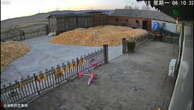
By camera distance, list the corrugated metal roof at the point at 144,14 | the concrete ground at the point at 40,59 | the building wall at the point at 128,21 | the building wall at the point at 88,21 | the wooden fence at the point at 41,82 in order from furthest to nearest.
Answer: the building wall at the point at 128,21 < the corrugated metal roof at the point at 144,14 < the building wall at the point at 88,21 < the concrete ground at the point at 40,59 < the wooden fence at the point at 41,82

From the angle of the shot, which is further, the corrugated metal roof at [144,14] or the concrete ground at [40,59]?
the corrugated metal roof at [144,14]

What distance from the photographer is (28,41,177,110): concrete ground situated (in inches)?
227

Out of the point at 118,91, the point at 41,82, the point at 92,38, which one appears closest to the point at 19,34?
the point at 92,38

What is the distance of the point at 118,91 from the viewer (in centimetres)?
668

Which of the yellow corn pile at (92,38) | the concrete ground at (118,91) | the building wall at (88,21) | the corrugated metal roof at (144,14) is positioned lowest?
the concrete ground at (118,91)

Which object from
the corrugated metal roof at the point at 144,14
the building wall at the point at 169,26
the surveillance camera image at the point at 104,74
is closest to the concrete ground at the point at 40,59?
the surveillance camera image at the point at 104,74

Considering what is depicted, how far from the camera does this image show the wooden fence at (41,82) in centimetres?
567

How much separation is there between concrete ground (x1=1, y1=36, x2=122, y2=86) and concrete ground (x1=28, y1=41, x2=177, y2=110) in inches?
104

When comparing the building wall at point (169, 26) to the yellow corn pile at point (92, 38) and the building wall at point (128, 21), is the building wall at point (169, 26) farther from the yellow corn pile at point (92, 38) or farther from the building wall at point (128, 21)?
the yellow corn pile at point (92, 38)

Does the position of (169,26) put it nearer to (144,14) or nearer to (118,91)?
(144,14)

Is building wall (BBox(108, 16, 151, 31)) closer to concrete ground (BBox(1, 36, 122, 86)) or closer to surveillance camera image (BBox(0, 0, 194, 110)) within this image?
surveillance camera image (BBox(0, 0, 194, 110))

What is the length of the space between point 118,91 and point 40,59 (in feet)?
22.2

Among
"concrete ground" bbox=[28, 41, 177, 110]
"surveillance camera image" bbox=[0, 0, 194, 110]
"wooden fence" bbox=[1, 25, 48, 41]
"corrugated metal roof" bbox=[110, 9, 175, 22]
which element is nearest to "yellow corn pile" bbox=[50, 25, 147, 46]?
"surveillance camera image" bbox=[0, 0, 194, 110]

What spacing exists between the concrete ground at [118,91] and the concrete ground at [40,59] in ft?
8.64
